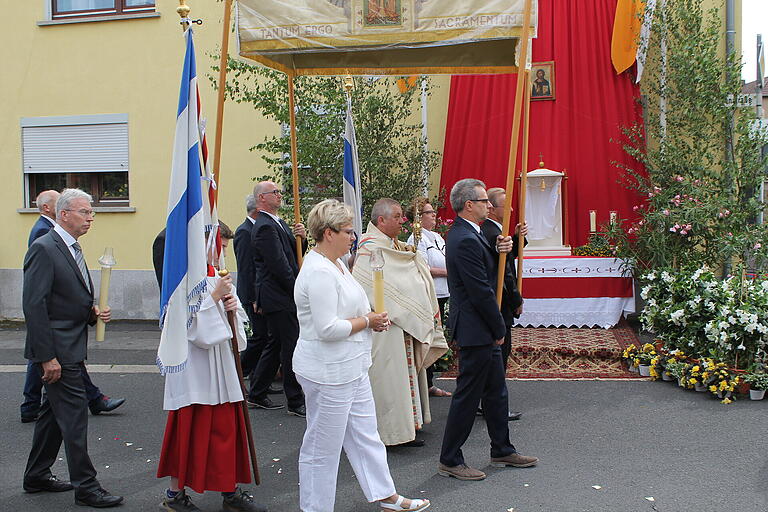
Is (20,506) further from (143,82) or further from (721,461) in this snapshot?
(143,82)

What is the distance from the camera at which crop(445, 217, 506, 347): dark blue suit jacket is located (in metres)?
4.68

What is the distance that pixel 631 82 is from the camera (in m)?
10.6

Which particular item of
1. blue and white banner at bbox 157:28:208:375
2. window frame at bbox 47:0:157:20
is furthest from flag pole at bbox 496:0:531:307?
window frame at bbox 47:0:157:20

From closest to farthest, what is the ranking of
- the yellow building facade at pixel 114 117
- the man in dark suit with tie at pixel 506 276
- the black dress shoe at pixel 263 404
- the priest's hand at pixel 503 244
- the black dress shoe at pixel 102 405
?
the priest's hand at pixel 503 244 → the man in dark suit with tie at pixel 506 276 → the black dress shoe at pixel 102 405 → the black dress shoe at pixel 263 404 → the yellow building facade at pixel 114 117

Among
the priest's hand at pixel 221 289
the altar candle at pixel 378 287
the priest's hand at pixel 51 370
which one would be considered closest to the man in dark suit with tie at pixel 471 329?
the altar candle at pixel 378 287

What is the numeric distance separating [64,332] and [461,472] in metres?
2.56

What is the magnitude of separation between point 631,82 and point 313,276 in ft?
26.9

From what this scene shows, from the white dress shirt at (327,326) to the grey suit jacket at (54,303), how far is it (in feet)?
4.83

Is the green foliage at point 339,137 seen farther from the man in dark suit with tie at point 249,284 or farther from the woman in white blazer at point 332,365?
the woman in white blazer at point 332,365

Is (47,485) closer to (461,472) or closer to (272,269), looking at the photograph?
(272,269)

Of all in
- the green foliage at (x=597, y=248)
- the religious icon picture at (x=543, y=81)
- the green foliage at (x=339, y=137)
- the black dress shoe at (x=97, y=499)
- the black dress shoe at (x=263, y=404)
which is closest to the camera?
the black dress shoe at (x=97, y=499)

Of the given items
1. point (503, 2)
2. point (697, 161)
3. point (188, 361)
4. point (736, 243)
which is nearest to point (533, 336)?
point (736, 243)

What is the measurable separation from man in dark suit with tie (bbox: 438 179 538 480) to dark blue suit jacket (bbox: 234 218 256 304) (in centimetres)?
275

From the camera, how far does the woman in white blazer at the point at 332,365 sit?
3.80m
